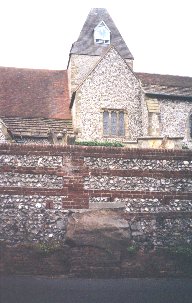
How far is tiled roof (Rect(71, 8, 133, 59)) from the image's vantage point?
29.0 meters

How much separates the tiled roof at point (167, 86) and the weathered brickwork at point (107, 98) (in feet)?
2.76

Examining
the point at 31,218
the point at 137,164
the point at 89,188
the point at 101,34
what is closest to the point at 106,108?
the point at 101,34

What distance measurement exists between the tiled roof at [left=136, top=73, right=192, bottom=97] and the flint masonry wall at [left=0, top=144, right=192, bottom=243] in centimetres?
1521

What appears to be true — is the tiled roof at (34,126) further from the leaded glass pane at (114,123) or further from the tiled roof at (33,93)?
the leaded glass pane at (114,123)

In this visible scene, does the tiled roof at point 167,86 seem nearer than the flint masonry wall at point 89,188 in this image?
No

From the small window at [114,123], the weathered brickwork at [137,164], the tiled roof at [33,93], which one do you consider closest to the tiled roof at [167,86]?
the small window at [114,123]

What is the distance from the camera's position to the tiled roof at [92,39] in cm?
2898

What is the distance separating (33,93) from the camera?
25688 millimetres

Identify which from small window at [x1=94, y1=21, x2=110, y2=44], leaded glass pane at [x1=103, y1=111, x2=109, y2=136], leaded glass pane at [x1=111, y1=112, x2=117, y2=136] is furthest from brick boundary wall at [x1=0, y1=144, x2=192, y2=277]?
small window at [x1=94, y1=21, x2=110, y2=44]

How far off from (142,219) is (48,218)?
2.22 metres

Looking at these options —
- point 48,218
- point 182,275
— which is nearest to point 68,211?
point 48,218

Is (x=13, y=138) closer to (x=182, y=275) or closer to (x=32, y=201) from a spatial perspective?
(x=32, y=201)

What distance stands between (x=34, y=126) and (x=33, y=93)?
4.19 meters

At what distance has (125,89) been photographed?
2372cm
